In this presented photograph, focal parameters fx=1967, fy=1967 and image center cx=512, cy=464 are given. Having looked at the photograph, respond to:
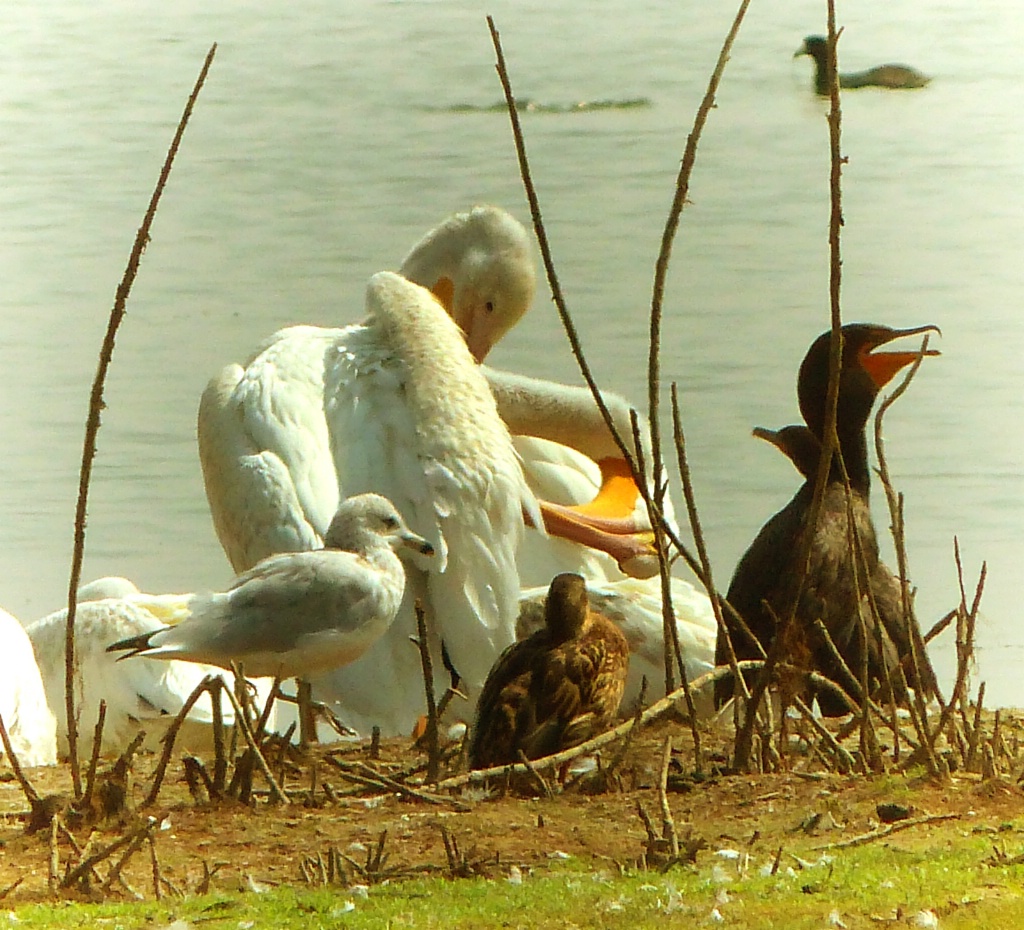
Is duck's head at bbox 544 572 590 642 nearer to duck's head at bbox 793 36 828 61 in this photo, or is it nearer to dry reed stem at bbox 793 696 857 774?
dry reed stem at bbox 793 696 857 774

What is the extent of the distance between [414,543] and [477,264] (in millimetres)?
3761

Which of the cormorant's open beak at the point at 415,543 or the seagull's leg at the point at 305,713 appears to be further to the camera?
the cormorant's open beak at the point at 415,543

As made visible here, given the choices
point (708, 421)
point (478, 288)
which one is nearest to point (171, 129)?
point (708, 421)

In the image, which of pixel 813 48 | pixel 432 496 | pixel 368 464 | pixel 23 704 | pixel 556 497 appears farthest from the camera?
pixel 813 48

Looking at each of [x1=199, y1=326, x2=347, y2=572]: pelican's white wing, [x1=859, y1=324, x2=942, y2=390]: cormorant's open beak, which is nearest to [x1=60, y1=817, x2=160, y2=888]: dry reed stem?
[x1=199, y1=326, x2=347, y2=572]: pelican's white wing

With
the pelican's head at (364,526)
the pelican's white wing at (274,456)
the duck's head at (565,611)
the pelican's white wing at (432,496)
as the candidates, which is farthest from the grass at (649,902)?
the pelican's white wing at (274,456)

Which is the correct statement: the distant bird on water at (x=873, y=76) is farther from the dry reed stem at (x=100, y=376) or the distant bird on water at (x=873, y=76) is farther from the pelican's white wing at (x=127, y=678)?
the dry reed stem at (x=100, y=376)

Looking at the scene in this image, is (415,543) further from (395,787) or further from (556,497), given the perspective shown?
(556,497)

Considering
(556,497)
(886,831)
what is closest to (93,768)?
(886,831)

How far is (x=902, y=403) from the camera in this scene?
52.4ft

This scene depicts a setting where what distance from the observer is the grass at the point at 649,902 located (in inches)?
130

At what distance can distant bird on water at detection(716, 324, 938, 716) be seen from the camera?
5.91m

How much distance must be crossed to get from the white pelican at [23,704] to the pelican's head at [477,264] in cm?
291

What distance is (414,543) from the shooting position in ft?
17.9
